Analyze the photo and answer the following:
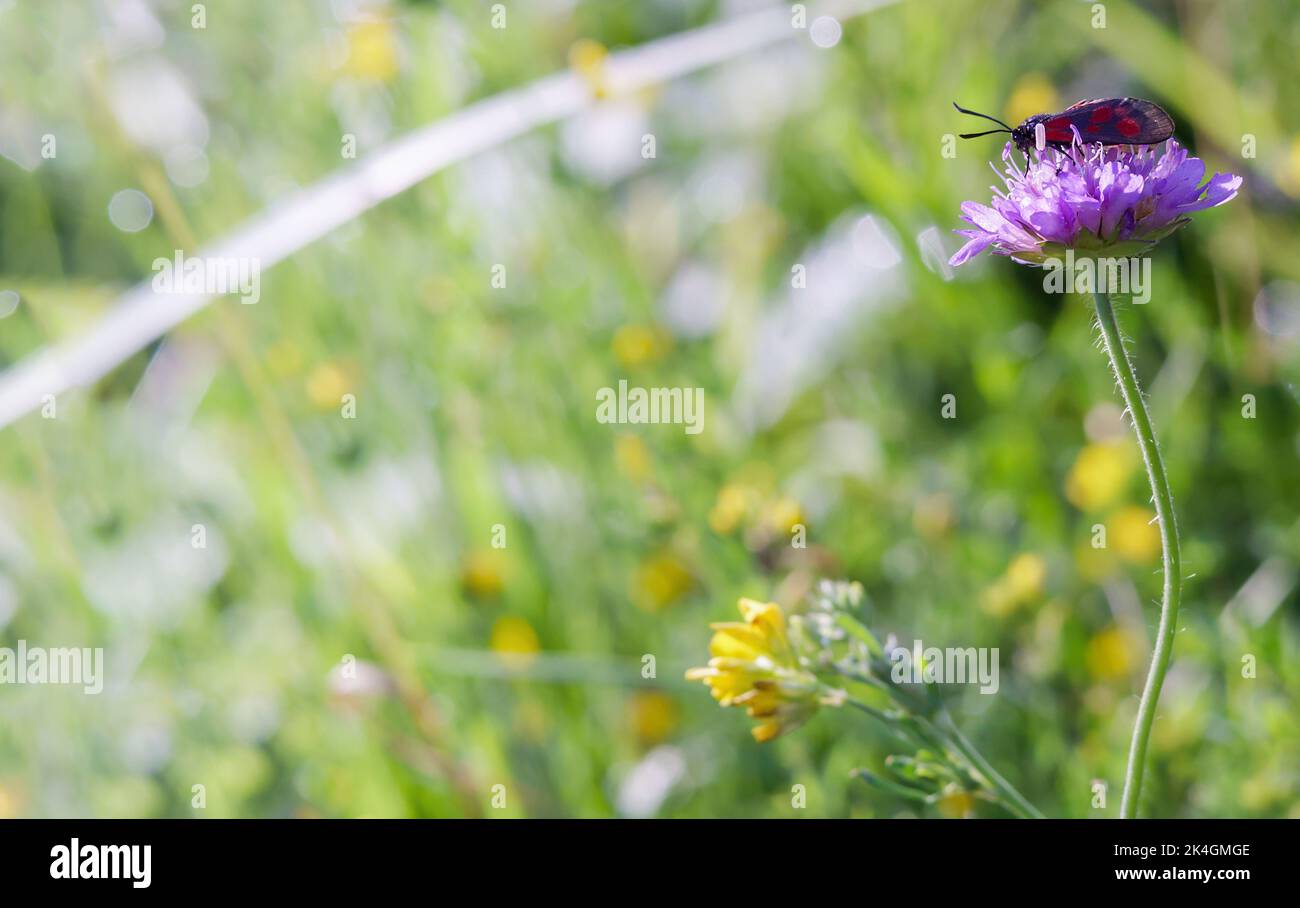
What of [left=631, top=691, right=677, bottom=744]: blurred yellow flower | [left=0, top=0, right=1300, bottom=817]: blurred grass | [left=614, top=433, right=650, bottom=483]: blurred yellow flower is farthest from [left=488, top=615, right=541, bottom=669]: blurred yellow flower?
[left=614, top=433, right=650, bottom=483]: blurred yellow flower

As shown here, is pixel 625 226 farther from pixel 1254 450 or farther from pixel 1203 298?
pixel 1254 450

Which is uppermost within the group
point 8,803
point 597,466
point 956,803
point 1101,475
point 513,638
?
point 597,466

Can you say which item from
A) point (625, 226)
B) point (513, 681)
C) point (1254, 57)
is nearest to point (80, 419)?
point (513, 681)

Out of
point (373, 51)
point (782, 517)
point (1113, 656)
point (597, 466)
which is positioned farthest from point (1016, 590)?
point (373, 51)

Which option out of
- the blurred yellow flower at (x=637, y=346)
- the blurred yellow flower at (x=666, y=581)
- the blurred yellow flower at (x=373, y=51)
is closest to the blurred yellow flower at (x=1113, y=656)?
the blurred yellow flower at (x=666, y=581)

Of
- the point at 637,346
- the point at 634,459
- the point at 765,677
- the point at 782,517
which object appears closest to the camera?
the point at 765,677

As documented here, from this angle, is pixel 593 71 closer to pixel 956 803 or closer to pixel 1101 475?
pixel 1101 475
